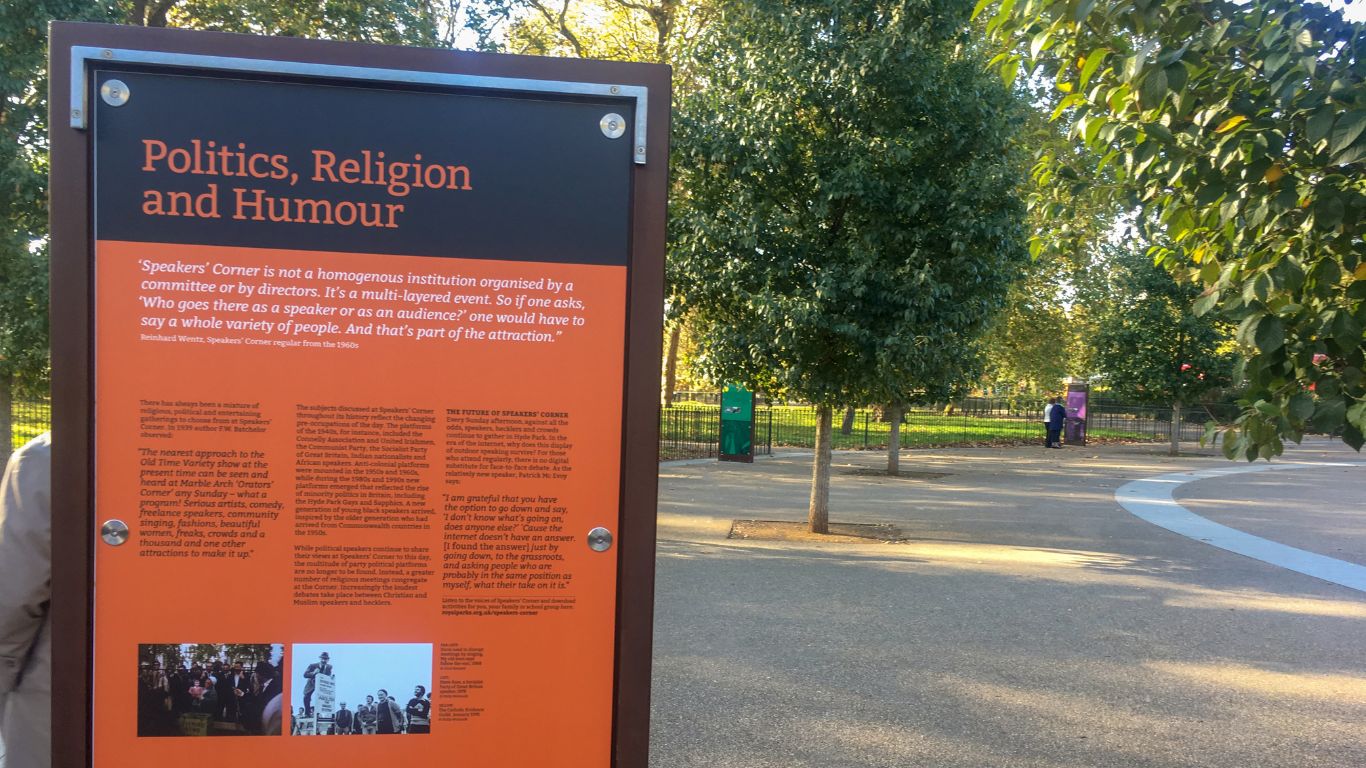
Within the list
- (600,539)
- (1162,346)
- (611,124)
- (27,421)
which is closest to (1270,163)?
(611,124)

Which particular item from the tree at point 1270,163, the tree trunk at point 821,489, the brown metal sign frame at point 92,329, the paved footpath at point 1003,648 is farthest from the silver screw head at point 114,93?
the tree trunk at point 821,489

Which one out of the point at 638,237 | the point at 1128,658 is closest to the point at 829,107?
the point at 1128,658

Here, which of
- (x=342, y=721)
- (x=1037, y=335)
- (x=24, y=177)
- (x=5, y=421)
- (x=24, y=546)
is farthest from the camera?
(x=1037, y=335)

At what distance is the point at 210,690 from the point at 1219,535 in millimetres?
11333

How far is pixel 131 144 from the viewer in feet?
6.33

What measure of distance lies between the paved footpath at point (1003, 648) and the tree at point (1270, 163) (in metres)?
2.22

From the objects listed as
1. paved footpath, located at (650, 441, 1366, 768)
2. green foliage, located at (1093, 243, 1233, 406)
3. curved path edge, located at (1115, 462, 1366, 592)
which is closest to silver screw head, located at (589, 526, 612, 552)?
paved footpath, located at (650, 441, 1366, 768)

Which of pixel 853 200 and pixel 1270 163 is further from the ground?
pixel 853 200

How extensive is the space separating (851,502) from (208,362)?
1194cm

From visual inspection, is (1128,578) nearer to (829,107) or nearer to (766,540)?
(766,540)

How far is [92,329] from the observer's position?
6.27 feet

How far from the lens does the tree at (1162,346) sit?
24.1 m

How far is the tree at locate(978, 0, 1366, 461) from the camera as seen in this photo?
2.74m

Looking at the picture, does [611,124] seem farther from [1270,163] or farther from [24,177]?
[24,177]
